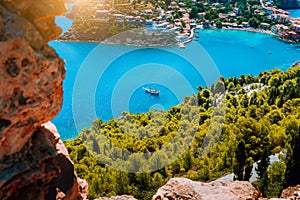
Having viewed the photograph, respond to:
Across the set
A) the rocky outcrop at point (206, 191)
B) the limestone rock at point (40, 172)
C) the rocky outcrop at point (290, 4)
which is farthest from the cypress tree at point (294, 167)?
the rocky outcrop at point (290, 4)

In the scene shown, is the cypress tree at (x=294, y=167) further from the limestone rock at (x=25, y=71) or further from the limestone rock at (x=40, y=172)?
the limestone rock at (x=25, y=71)

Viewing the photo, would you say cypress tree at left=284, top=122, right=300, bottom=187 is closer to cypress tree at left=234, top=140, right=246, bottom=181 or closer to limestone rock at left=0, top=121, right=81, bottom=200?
cypress tree at left=234, top=140, right=246, bottom=181

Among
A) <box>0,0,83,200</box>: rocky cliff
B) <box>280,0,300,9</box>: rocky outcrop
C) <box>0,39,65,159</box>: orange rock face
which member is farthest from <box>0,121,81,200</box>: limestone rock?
<box>280,0,300,9</box>: rocky outcrop

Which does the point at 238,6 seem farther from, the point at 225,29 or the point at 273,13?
the point at 225,29

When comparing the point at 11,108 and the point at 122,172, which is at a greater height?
the point at 11,108

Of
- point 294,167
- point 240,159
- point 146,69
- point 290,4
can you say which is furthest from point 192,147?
point 290,4

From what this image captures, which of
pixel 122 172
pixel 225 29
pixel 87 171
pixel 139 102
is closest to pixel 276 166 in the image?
pixel 122 172
